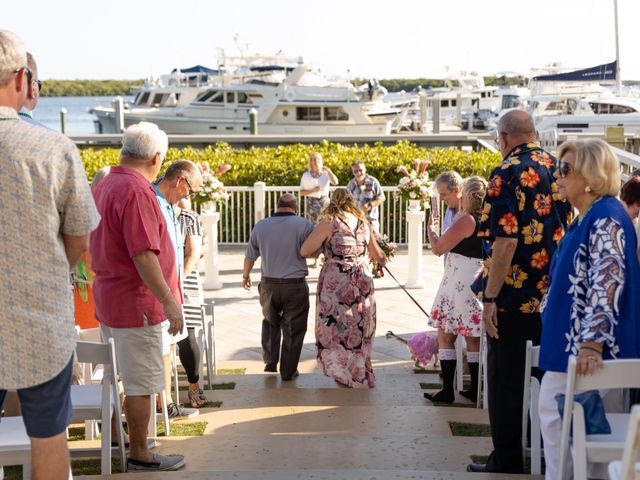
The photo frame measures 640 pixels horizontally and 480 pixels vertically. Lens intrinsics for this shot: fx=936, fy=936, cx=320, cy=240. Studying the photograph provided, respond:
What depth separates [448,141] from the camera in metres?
25.2

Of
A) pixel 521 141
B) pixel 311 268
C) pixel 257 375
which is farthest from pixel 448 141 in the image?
pixel 521 141

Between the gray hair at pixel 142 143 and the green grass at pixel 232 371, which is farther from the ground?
the gray hair at pixel 142 143

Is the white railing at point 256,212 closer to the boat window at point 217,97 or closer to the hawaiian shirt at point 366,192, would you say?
the hawaiian shirt at point 366,192

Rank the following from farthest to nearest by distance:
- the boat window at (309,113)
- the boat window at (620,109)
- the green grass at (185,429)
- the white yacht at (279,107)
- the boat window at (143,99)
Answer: the boat window at (143,99), the boat window at (309,113), the white yacht at (279,107), the boat window at (620,109), the green grass at (185,429)

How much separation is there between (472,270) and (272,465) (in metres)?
2.76

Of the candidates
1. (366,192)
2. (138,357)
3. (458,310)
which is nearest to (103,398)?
(138,357)

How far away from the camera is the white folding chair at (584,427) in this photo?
3.54m

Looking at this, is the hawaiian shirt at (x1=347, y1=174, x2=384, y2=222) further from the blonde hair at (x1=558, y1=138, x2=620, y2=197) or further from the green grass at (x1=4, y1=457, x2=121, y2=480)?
the blonde hair at (x1=558, y1=138, x2=620, y2=197)

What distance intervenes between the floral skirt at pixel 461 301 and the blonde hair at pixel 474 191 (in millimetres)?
549

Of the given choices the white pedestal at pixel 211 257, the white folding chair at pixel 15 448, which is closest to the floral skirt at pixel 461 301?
the white folding chair at pixel 15 448

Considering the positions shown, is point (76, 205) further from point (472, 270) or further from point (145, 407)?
point (472, 270)

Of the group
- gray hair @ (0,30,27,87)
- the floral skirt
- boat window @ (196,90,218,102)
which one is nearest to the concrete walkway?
the floral skirt

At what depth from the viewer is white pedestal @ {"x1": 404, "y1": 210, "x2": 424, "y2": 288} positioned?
12.7m

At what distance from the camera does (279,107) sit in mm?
42562
